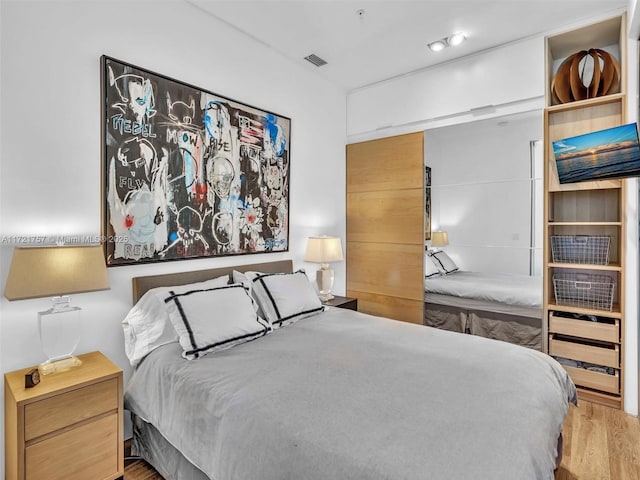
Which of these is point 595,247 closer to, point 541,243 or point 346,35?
point 541,243

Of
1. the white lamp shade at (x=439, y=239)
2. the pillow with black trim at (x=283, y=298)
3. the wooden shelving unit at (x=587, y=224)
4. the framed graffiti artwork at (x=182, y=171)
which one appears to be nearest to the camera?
the framed graffiti artwork at (x=182, y=171)

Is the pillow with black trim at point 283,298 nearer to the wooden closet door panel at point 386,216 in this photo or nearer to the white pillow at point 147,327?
the white pillow at point 147,327

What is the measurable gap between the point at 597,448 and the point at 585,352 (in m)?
0.77

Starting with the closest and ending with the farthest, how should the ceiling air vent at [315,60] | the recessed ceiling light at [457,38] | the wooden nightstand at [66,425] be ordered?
the wooden nightstand at [66,425]
the recessed ceiling light at [457,38]
the ceiling air vent at [315,60]

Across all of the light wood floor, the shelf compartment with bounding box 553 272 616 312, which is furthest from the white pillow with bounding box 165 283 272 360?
the shelf compartment with bounding box 553 272 616 312

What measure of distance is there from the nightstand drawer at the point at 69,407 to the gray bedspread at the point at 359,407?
20 centimetres

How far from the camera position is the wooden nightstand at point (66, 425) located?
152cm

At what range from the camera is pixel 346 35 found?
2.94 metres

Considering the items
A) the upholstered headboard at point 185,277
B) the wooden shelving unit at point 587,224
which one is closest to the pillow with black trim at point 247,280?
the upholstered headboard at point 185,277

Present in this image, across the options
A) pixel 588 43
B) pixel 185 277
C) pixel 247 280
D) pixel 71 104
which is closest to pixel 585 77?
pixel 588 43

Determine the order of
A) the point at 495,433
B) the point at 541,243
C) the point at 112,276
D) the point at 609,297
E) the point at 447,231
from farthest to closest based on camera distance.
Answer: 1. the point at 447,231
2. the point at 541,243
3. the point at 609,297
4. the point at 112,276
5. the point at 495,433

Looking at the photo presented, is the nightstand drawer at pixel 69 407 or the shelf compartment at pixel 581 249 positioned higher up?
the shelf compartment at pixel 581 249

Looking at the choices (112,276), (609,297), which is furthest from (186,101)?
(609,297)

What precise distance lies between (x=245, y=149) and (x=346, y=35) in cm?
127
